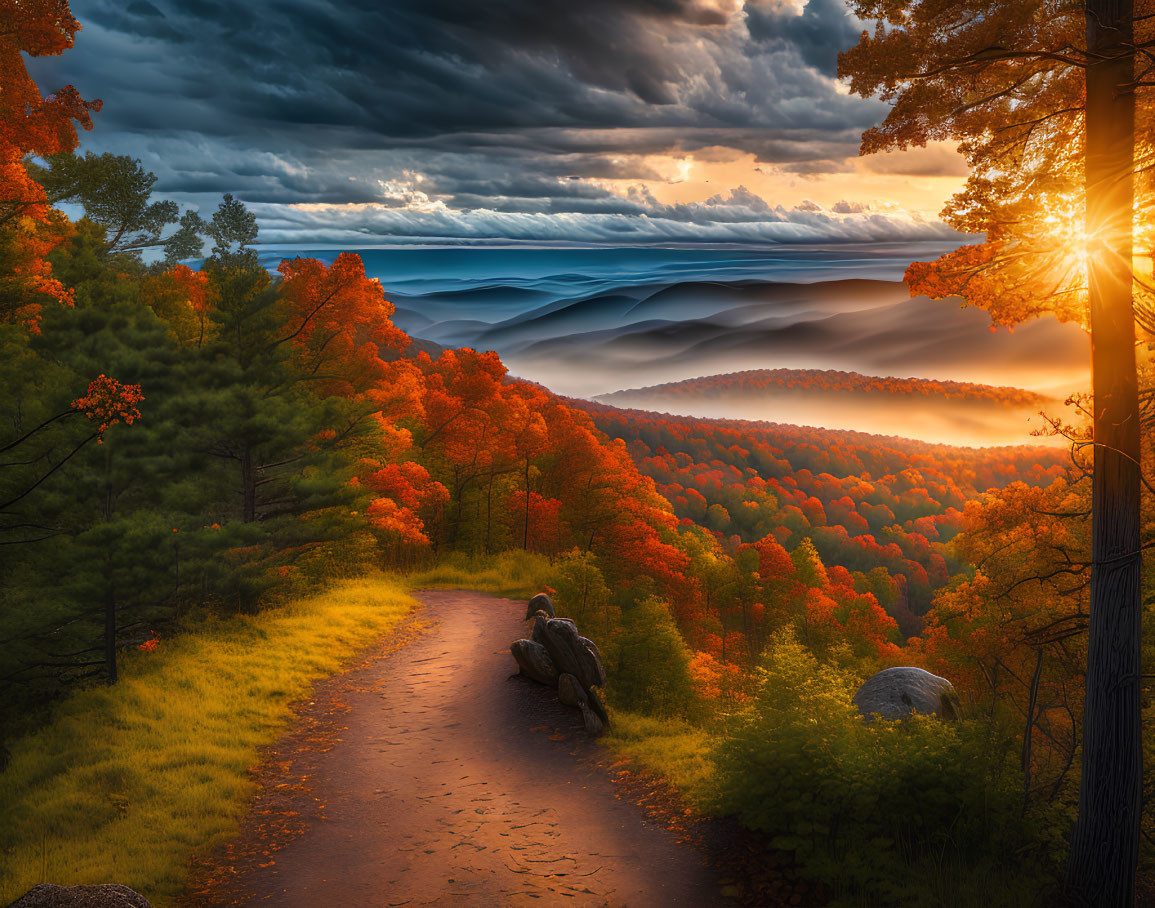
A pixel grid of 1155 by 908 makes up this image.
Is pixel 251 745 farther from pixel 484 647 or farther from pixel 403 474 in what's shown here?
pixel 403 474

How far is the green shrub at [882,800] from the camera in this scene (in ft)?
26.9

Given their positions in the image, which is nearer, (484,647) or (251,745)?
(251,745)

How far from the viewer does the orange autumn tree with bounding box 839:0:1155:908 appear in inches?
289

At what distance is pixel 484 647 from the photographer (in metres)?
19.1

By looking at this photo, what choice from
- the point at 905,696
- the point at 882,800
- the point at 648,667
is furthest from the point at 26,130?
the point at 905,696

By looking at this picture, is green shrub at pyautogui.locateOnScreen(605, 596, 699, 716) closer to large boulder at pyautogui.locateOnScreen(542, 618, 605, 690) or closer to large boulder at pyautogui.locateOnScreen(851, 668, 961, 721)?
large boulder at pyautogui.locateOnScreen(542, 618, 605, 690)

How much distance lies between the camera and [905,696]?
1378 centimetres

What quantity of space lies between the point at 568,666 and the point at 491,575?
12.6m

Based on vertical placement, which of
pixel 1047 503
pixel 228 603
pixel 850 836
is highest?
pixel 1047 503

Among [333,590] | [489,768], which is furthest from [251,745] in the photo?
[333,590]

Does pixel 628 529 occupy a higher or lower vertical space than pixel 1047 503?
lower

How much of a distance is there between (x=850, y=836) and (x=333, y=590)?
18.7 m

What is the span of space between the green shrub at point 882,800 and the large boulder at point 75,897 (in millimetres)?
7106

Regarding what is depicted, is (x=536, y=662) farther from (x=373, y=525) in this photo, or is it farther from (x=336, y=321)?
(x=336, y=321)
